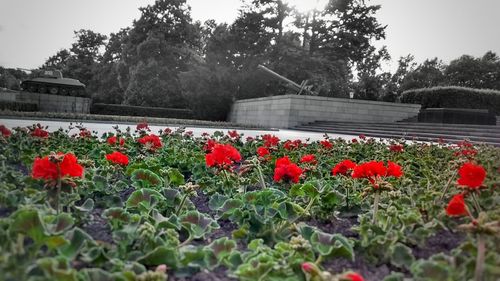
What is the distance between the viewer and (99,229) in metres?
1.73

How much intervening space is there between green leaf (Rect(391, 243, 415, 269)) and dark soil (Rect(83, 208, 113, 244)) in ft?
3.42

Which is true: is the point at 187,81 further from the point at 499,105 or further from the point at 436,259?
the point at 436,259

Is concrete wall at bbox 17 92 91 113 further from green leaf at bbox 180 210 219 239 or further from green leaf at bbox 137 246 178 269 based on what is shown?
green leaf at bbox 137 246 178 269

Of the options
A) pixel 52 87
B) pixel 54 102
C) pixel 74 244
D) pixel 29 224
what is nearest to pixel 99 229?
pixel 74 244

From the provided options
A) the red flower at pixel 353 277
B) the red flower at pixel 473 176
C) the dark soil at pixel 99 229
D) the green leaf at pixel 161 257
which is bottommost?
the dark soil at pixel 99 229

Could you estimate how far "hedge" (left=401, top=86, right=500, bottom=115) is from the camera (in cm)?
1895

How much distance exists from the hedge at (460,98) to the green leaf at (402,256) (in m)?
19.8

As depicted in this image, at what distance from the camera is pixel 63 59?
50375 mm

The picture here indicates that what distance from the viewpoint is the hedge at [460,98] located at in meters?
19.0

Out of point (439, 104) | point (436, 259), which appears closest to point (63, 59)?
point (439, 104)

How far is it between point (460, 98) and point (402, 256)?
65.6ft

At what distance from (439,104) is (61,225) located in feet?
67.7

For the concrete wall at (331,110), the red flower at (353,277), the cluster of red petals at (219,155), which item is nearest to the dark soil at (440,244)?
the red flower at (353,277)

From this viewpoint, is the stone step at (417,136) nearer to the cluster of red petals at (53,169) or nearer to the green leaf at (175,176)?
the green leaf at (175,176)
